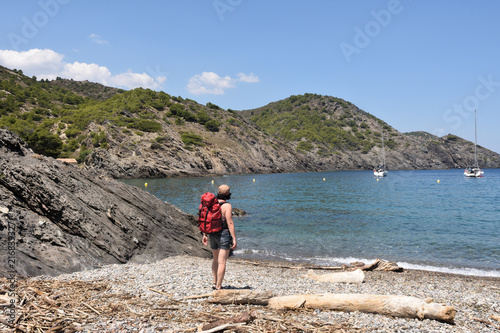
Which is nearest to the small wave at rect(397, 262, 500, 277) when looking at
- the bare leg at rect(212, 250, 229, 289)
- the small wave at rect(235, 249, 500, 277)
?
the small wave at rect(235, 249, 500, 277)

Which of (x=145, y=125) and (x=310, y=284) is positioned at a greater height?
(x=145, y=125)

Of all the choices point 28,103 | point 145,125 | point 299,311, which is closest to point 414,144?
point 145,125

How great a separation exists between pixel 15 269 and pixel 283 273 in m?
8.59

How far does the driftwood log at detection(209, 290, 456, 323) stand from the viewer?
6.26 metres

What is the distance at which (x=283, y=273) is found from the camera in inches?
477

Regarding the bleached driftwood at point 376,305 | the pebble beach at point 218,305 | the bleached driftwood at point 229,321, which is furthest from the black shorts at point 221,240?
the bleached driftwood at point 229,321

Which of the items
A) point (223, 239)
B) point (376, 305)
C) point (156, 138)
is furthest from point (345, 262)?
point (156, 138)

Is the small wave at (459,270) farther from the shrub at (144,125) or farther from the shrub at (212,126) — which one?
the shrub at (212,126)

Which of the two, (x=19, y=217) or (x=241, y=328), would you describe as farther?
(x=19, y=217)

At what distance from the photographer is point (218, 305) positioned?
6441 millimetres

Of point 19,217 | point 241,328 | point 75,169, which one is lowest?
point 241,328

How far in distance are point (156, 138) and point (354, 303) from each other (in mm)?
94145

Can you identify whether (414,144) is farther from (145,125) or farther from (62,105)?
(62,105)

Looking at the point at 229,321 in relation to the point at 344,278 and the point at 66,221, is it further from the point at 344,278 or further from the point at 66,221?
the point at 66,221
